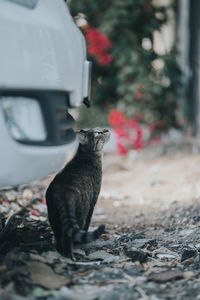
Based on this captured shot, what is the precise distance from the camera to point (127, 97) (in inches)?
353

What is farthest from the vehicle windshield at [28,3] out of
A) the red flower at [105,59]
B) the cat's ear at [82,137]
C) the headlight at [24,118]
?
the red flower at [105,59]

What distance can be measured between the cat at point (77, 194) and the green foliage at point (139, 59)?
5.52 metres

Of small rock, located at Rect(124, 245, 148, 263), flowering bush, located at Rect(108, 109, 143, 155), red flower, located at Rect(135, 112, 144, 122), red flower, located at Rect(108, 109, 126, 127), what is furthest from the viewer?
red flower, located at Rect(135, 112, 144, 122)

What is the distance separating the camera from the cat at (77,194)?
2.75 m

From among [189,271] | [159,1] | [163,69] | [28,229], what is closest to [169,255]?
[189,271]

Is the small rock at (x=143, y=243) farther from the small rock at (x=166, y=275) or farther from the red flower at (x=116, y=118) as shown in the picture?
the red flower at (x=116, y=118)

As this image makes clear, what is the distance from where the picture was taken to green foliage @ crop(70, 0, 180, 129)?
8688mm

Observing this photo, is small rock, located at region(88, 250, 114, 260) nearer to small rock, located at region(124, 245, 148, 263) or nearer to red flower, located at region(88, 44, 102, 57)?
small rock, located at region(124, 245, 148, 263)

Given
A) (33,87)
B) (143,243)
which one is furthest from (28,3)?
(143,243)

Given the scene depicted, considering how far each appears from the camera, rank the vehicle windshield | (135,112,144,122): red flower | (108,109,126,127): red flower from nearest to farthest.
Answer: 1. the vehicle windshield
2. (108,109,126,127): red flower
3. (135,112,144,122): red flower

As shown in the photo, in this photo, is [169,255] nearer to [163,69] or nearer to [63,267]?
[63,267]

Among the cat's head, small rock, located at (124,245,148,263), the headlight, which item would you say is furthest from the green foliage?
the headlight

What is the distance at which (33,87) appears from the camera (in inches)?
90.6

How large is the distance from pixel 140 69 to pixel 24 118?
21.5ft
